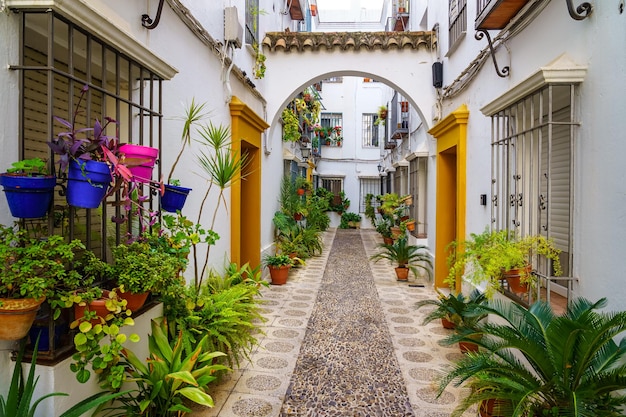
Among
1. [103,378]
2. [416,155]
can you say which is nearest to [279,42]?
[416,155]

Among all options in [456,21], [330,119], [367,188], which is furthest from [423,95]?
[330,119]

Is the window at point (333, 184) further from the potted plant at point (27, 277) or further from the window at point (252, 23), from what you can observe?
the potted plant at point (27, 277)

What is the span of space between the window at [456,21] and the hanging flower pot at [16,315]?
558 centimetres

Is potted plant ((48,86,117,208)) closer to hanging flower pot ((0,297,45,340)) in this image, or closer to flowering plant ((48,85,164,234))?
flowering plant ((48,85,164,234))

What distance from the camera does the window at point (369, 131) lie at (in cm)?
1925

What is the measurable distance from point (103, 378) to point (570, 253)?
125 inches

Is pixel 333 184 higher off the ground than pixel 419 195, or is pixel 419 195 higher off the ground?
pixel 333 184

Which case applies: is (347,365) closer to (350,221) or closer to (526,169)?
(526,169)

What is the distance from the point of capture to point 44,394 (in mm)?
1988

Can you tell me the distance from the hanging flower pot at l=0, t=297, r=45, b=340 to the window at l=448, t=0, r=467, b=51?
5.58 meters

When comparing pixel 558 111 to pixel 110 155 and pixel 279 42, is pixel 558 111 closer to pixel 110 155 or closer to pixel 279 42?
pixel 110 155

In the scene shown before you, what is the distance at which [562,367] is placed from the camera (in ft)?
7.32

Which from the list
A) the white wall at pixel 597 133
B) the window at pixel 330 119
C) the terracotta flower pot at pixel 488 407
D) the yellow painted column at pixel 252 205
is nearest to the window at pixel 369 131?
the window at pixel 330 119

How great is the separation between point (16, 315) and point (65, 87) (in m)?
1.72
